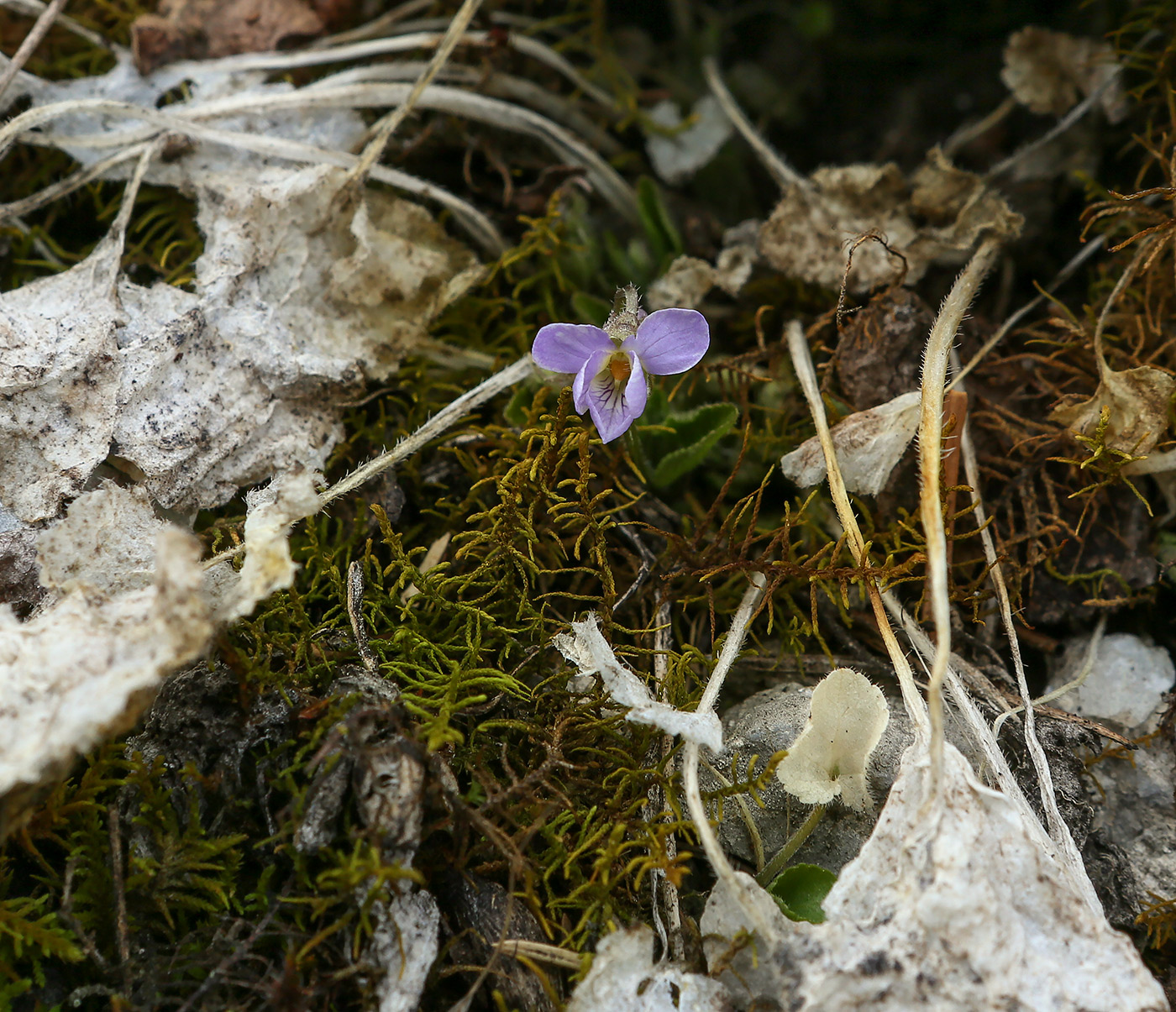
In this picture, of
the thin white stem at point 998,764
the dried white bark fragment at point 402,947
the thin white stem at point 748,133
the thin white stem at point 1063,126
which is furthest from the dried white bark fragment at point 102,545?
the thin white stem at point 1063,126

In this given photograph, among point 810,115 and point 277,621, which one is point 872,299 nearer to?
point 810,115

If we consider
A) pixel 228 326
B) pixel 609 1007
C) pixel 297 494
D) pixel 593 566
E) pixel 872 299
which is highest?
pixel 228 326

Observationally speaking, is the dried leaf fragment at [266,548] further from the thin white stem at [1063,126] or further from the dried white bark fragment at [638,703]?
the thin white stem at [1063,126]

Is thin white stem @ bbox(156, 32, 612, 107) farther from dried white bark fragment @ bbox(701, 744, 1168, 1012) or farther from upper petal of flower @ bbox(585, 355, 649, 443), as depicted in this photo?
dried white bark fragment @ bbox(701, 744, 1168, 1012)

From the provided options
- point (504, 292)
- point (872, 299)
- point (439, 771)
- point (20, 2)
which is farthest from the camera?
point (504, 292)

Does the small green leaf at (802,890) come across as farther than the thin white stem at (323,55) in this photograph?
No

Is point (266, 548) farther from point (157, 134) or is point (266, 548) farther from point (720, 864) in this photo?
point (157, 134)

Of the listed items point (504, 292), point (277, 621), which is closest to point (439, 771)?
point (277, 621)

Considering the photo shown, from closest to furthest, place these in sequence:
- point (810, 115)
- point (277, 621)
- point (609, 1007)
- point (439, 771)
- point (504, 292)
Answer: point (609, 1007)
point (439, 771)
point (277, 621)
point (504, 292)
point (810, 115)
